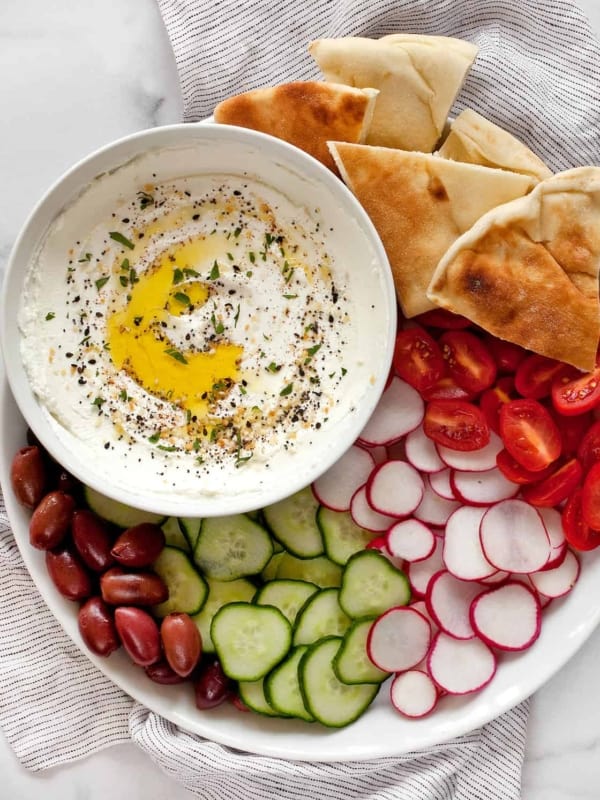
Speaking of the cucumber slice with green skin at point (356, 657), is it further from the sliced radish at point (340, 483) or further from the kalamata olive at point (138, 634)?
the kalamata olive at point (138, 634)

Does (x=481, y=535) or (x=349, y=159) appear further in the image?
(x=481, y=535)

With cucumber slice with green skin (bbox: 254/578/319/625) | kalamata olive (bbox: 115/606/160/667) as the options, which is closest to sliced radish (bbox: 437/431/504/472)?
cucumber slice with green skin (bbox: 254/578/319/625)

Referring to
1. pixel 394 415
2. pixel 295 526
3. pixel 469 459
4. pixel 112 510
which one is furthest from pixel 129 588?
pixel 469 459

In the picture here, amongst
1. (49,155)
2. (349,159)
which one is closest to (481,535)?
(349,159)

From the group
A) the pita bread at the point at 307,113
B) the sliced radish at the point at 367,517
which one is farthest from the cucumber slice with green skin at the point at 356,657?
the pita bread at the point at 307,113

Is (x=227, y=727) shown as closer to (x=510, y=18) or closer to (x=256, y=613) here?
(x=256, y=613)

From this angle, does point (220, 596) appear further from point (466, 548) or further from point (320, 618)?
point (466, 548)
